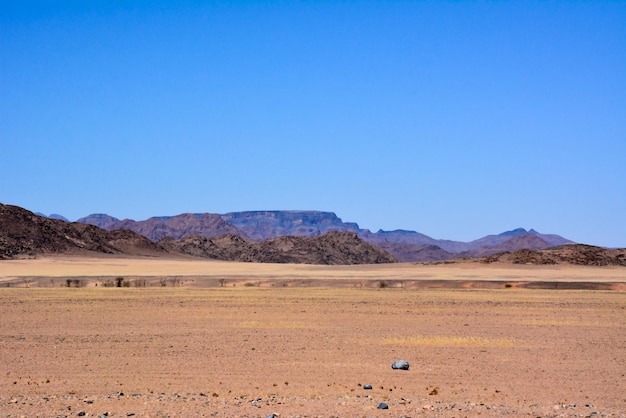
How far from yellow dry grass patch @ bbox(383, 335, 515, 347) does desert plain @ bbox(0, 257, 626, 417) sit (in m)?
0.05

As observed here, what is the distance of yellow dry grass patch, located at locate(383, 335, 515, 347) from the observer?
1806cm

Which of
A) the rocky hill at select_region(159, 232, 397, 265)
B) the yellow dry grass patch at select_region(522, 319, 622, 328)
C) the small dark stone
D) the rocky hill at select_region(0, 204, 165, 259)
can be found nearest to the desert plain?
the yellow dry grass patch at select_region(522, 319, 622, 328)

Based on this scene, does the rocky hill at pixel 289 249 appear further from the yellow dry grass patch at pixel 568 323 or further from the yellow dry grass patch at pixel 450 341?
the yellow dry grass patch at pixel 450 341

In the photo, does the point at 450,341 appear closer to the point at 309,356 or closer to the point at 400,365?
the point at 309,356

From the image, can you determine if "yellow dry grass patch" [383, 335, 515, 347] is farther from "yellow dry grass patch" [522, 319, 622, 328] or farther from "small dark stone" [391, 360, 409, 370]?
"yellow dry grass patch" [522, 319, 622, 328]

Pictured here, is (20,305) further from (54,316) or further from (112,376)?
(112,376)

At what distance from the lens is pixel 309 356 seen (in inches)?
640

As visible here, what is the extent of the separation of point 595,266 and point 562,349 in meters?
60.1

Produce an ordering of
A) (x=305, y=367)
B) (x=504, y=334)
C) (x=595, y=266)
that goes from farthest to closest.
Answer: (x=595, y=266)
(x=504, y=334)
(x=305, y=367)

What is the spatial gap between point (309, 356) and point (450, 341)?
390 cm

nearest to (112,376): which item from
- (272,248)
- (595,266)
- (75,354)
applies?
(75,354)

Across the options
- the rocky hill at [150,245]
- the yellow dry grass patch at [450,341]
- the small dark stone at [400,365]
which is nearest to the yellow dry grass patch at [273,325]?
the yellow dry grass patch at [450,341]

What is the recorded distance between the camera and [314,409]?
10992mm

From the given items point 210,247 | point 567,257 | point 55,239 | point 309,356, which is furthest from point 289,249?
point 309,356
